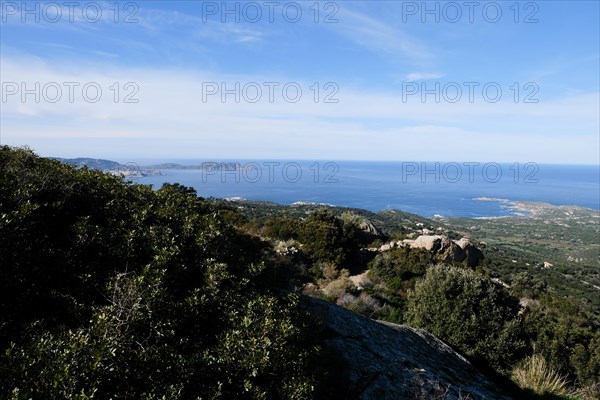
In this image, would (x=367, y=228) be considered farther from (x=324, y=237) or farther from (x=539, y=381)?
(x=539, y=381)

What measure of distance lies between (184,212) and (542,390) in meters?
9.95

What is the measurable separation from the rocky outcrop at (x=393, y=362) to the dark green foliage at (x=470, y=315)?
1.69 metres

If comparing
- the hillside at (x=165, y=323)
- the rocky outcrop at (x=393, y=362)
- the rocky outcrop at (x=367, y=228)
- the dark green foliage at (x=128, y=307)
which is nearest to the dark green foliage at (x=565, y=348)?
the hillside at (x=165, y=323)

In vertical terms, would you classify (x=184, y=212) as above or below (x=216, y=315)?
above

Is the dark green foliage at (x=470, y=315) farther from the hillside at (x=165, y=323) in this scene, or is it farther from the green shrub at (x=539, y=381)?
the green shrub at (x=539, y=381)

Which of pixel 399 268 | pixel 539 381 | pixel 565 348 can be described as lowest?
pixel 565 348

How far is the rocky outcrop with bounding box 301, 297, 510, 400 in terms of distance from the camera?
639 centimetres

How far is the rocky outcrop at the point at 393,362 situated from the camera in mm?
6387

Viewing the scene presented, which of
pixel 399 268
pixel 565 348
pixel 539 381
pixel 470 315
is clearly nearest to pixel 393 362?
pixel 539 381

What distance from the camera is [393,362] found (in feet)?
23.7

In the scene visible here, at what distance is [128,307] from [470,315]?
1095 cm

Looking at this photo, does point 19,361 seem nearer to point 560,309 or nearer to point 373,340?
point 373,340

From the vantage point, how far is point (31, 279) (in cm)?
470

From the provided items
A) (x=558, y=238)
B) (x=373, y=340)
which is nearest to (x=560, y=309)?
(x=373, y=340)
